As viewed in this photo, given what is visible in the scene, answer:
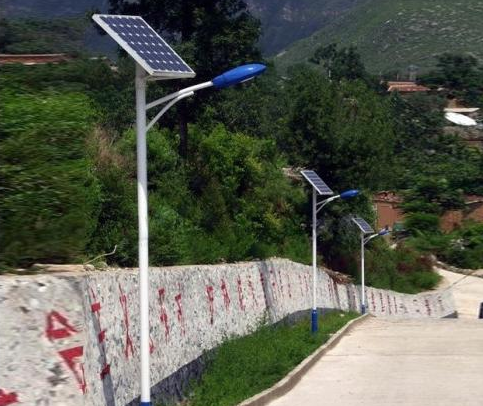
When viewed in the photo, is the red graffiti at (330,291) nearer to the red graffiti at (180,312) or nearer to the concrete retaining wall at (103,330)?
the concrete retaining wall at (103,330)

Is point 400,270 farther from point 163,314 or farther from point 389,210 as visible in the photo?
point 163,314

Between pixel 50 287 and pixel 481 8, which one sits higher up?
pixel 481 8

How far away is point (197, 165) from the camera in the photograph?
3281 cm

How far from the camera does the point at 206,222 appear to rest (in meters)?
29.0

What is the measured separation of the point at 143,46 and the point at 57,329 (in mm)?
2960

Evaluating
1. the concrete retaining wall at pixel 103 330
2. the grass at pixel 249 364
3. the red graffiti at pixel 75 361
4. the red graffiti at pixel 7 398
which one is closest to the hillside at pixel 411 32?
the grass at pixel 249 364

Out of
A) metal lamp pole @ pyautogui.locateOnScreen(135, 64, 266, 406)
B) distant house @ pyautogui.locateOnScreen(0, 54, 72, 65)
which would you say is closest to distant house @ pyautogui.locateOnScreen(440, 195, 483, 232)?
distant house @ pyautogui.locateOnScreen(0, 54, 72, 65)

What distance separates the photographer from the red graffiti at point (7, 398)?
11.0 metres

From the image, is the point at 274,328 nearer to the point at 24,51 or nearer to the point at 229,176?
the point at 229,176

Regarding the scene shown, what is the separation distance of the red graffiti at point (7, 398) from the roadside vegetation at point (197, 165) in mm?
1695

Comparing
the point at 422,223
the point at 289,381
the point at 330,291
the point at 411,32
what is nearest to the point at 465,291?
the point at 422,223

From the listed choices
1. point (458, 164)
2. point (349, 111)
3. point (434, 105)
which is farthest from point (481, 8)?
point (349, 111)

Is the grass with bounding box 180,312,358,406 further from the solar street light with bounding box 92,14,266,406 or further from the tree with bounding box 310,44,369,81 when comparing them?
the tree with bounding box 310,44,369,81

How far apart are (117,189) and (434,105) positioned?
103386 millimetres
